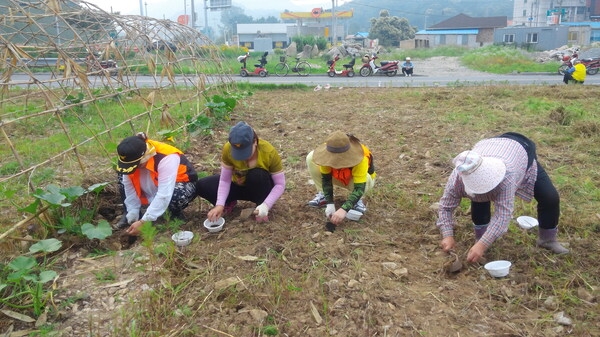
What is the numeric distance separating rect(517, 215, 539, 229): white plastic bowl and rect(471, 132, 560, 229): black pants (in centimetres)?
24

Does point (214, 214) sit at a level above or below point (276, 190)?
below

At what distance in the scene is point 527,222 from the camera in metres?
3.20

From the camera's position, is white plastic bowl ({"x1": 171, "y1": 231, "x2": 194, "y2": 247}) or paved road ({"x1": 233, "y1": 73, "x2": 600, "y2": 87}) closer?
white plastic bowl ({"x1": 171, "y1": 231, "x2": 194, "y2": 247})

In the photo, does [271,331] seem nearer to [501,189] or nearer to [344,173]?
[501,189]

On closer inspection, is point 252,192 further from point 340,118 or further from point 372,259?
point 340,118

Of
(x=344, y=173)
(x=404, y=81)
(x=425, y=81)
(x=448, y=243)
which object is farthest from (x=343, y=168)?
(x=425, y=81)

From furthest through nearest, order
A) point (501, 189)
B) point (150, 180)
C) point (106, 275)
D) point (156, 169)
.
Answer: point (150, 180) < point (156, 169) < point (106, 275) < point (501, 189)

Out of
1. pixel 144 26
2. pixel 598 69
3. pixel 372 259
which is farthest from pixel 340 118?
pixel 598 69

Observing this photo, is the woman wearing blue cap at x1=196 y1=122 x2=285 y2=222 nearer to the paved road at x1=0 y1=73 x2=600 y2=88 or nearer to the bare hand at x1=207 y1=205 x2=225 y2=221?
the bare hand at x1=207 y1=205 x2=225 y2=221

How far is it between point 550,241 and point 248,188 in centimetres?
210

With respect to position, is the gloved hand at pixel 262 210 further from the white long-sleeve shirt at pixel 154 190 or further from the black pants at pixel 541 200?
the black pants at pixel 541 200

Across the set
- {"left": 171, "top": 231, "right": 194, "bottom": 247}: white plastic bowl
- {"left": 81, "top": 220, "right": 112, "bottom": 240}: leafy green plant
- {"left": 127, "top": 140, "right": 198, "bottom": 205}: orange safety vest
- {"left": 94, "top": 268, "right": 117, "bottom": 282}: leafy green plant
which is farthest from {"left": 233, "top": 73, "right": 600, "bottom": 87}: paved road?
{"left": 94, "top": 268, "right": 117, "bottom": 282}: leafy green plant

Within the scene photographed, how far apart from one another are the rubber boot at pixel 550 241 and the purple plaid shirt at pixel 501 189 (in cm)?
30

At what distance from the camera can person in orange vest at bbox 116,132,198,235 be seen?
294 cm
